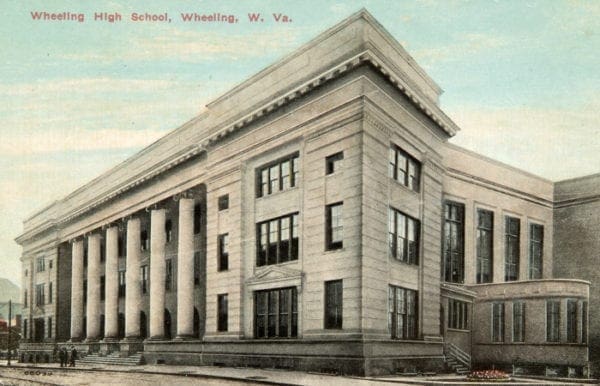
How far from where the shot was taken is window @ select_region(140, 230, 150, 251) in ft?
167

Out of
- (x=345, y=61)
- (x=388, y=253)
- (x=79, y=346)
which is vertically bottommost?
(x=79, y=346)

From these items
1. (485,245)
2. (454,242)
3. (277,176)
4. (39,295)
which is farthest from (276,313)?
(39,295)

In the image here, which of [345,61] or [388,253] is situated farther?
[388,253]

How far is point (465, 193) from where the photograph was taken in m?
38.8

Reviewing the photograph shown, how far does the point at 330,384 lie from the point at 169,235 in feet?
92.9

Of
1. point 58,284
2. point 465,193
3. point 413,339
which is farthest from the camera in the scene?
point 58,284

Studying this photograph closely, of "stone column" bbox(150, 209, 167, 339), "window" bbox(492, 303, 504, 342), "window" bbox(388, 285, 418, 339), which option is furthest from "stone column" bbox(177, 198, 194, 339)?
"window" bbox(492, 303, 504, 342)

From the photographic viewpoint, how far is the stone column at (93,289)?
5481 cm

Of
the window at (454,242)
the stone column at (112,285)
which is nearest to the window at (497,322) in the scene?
the window at (454,242)

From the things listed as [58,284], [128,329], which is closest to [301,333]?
[128,329]

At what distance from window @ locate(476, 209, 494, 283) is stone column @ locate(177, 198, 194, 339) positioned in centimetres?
1762

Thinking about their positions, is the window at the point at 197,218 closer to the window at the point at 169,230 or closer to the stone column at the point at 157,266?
the stone column at the point at 157,266

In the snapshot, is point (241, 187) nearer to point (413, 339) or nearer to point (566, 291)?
point (413, 339)

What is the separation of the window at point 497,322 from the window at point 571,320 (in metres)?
3.78
